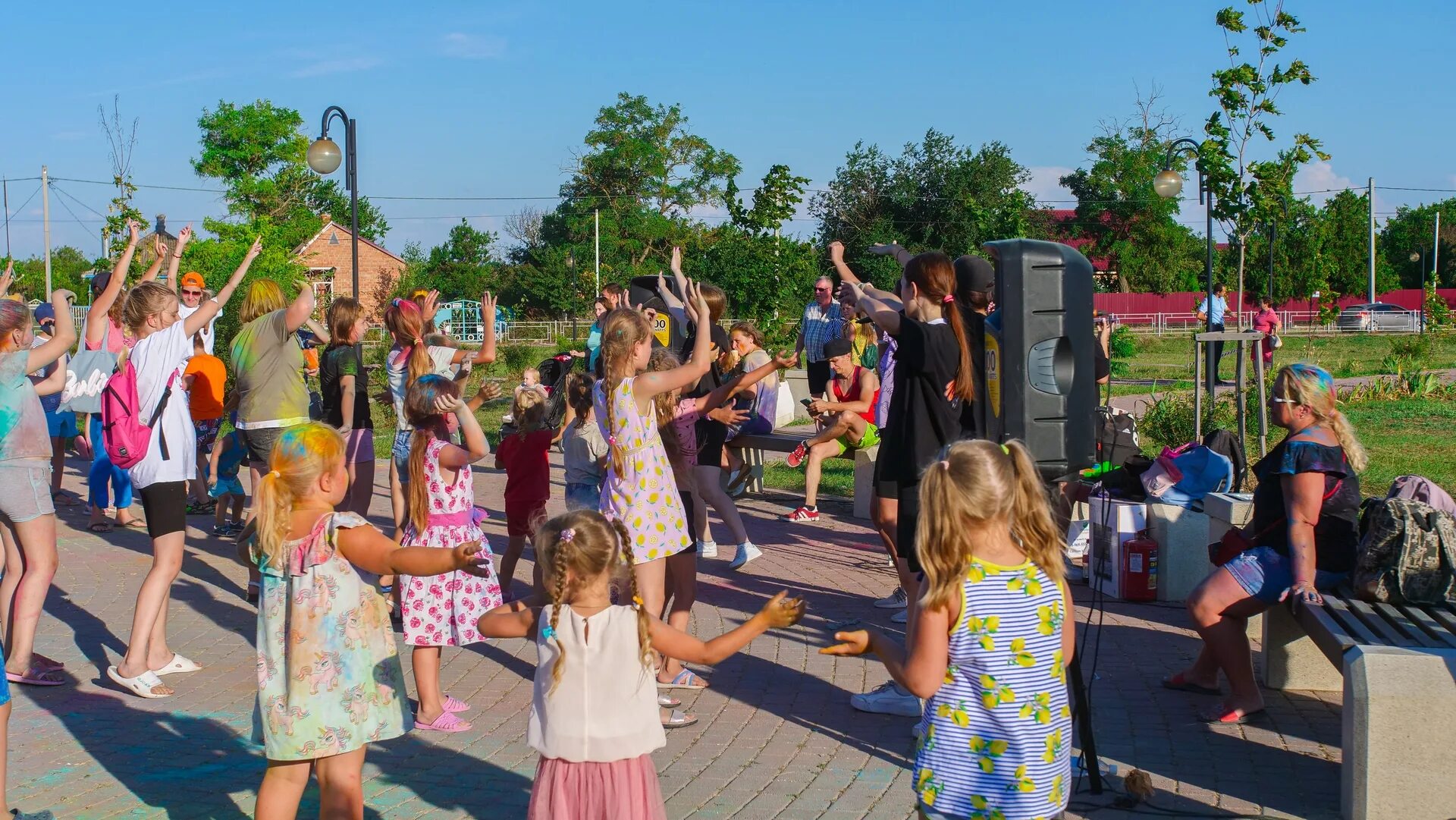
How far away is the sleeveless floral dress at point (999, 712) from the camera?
3.11m

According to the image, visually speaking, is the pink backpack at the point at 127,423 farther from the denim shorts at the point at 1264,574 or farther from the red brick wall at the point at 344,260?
the red brick wall at the point at 344,260

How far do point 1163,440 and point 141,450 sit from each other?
37.2 feet

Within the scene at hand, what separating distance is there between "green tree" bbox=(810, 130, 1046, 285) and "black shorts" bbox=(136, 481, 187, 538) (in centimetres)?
4516

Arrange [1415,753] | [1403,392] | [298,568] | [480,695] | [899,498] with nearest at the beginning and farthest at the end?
1. [298,568]
2. [1415,753]
3. [899,498]
4. [480,695]
5. [1403,392]

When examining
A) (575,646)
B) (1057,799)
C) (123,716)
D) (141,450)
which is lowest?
(123,716)

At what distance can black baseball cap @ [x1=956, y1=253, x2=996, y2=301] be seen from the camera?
6055 mm

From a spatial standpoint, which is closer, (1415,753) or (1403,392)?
(1415,753)

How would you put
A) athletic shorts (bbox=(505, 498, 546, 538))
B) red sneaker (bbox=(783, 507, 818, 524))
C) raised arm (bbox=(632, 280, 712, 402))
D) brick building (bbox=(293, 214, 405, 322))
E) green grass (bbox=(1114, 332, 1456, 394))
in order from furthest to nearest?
brick building (bbox=(293, 214, 405, 322)) → green grass (bbox=(1114, 332, 1456, 394)) → red sneaker (bbox=(783, 507, 818, 524)) → athletic shorts (bbox=(505, 498, 546, 538)) → raised arm (bbox=(632, 280, 712, 402))

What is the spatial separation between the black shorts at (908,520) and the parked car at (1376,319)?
160 ft

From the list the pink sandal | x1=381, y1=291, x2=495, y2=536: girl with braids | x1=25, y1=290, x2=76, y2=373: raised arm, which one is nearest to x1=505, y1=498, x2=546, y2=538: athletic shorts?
x1=381, y1=291, x2=495, y2=536: girl with braids

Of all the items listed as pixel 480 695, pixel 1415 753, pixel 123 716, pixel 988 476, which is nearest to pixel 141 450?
pixel 123 716

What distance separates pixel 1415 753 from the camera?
4.11 metres

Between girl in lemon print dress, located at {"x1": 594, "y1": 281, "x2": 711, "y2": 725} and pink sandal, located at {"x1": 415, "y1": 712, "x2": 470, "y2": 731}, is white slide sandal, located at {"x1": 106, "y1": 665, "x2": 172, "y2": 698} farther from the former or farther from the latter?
girl in lemon print dress, located at {"x1": 594, "y1": 281, "x2": 711, "y2": 725}

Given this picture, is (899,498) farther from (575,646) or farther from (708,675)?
(575,646)
